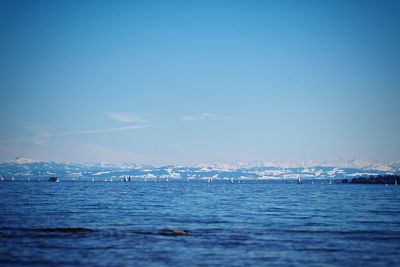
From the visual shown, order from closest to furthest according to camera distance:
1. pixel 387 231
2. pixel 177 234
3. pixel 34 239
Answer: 1. pixel 34 239
2. pixel 177 234
3. pixel 387 231

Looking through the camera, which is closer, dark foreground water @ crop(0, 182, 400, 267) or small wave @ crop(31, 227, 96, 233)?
dark foreground water @ crop(0, 182, 400, 267)

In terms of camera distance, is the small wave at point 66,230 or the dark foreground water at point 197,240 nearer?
the dark foreground water at point 197,240

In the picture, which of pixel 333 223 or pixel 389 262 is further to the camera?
pixel 333 223

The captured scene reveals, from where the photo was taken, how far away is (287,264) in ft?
79.0

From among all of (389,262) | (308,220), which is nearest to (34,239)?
(389,262)

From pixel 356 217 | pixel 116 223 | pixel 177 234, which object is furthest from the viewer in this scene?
pixel 356 217

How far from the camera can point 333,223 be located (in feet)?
140

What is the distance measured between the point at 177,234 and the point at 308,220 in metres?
16.5

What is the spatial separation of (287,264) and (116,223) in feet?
70.4

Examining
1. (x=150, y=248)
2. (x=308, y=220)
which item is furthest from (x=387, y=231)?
(x=150, y=248)

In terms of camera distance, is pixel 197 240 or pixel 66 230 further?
pixel 66 230

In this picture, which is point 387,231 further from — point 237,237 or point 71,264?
point 71,264

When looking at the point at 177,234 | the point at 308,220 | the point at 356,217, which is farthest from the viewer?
the point at 356,217

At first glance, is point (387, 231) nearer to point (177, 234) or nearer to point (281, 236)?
point (281, 236)
